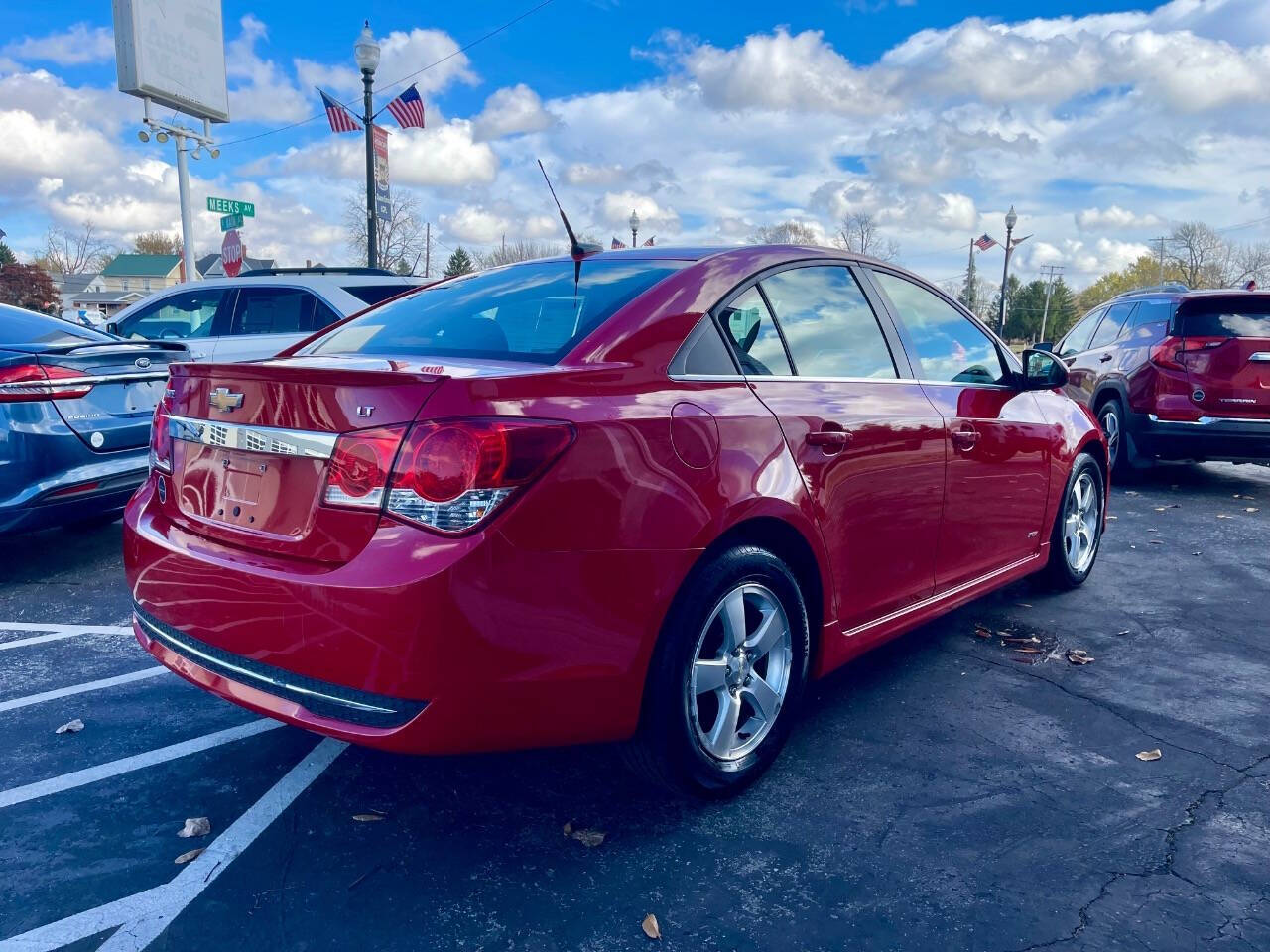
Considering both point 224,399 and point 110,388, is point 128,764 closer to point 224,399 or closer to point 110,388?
point 224,399

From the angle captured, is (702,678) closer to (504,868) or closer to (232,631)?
(504,868)

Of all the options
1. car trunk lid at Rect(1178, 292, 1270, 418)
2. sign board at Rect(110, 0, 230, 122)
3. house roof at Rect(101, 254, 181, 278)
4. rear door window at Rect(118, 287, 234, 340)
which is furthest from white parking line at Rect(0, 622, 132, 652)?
house roof at Rect(101, 254, 181, 278)

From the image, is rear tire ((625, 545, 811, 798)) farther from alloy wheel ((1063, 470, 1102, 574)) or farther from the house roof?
the house roof

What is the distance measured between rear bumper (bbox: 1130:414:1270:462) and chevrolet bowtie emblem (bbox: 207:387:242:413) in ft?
25.5

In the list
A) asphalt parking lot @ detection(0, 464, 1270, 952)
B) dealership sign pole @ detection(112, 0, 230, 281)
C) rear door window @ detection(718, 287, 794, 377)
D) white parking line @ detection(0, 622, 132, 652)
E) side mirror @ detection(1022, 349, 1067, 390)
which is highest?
dealership sign pole @ detection(112, 0, 230, 281)

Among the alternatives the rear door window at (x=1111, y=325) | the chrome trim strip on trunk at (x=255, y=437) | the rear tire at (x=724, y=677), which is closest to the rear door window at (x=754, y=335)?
the rear tire at (x=724, y=677)

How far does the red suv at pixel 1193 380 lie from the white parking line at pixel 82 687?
669 centimetres

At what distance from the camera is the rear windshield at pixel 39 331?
5.32 metres

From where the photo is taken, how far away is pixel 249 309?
350 inches

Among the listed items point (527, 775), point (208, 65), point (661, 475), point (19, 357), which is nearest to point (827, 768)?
point (527, 775)

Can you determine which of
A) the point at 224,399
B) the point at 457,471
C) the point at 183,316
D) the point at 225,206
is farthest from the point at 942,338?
the point at 225,206

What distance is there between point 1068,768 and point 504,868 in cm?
186

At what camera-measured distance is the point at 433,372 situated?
2.43 m

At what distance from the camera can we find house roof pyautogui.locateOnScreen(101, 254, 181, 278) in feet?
351
